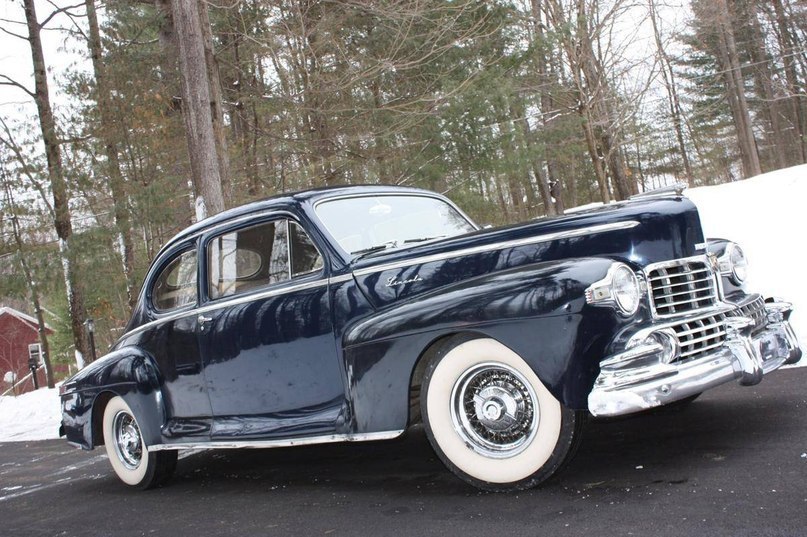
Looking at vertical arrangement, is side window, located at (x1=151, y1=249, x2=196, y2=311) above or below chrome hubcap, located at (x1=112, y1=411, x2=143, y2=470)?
above

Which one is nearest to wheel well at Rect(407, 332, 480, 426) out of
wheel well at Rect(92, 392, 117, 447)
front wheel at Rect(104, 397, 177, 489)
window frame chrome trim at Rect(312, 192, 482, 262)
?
Answer: window frame chrome trim at Rect(312, 192, 482, 262)

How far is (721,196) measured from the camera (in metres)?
18.7

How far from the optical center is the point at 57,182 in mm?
18531

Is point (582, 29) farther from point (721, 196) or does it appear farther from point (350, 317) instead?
point (350, 317)

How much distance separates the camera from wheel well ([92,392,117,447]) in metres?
6.20

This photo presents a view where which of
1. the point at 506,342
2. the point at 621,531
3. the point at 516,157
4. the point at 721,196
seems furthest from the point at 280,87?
the point at 621,531

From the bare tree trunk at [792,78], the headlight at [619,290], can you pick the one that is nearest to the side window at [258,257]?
the headlight at [619,290]

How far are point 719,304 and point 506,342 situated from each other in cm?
122

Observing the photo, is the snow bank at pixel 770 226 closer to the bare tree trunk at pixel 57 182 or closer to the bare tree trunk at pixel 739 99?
the bare tree trunk at pixel 739 99

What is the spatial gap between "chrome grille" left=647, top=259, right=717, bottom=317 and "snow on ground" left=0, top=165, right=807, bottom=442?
3.12 m

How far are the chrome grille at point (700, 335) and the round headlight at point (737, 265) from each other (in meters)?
0.76

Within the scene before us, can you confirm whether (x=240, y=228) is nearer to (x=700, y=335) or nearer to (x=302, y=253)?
(x=302, y=253)

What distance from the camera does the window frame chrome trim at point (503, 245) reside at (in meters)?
3.90

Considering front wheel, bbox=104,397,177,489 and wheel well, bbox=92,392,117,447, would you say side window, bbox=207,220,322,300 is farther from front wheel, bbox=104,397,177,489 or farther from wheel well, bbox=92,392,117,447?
wheel well, bbox=92,392,117,447
